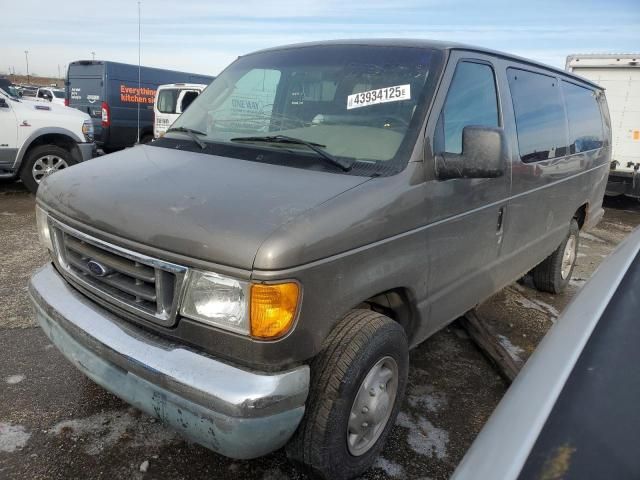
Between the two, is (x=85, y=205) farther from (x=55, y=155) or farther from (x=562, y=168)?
(x=55, y=155)

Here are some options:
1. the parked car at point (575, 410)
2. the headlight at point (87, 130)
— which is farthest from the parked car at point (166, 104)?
the parked car at point (575, 410)

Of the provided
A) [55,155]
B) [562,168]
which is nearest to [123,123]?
[55,155]

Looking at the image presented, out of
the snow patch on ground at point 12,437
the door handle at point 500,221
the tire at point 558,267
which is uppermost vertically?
the door handle at point 500,221

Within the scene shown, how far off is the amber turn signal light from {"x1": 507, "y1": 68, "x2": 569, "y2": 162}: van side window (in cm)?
224

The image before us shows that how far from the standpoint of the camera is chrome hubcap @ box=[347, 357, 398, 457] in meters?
2.27

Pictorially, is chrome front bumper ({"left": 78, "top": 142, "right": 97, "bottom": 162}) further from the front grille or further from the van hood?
the front grille

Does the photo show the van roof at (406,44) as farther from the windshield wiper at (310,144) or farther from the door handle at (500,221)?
the door handle at (500,221)

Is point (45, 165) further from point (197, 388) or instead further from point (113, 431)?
point (197, 388)

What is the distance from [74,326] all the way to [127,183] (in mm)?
679

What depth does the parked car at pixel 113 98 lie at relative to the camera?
12914 millimetres

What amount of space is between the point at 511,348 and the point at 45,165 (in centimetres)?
757

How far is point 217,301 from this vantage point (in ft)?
6.20

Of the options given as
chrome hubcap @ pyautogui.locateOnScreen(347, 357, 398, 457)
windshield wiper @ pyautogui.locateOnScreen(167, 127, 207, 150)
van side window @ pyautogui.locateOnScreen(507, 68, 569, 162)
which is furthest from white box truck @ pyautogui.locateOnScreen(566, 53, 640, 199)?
windshield wiper @ pyautogui.locateOnScreen(167, 127, 207, 150)

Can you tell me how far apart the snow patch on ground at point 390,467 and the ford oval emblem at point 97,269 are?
1.59 m
